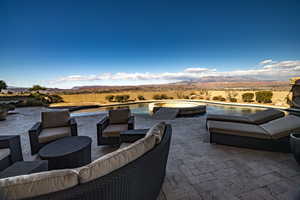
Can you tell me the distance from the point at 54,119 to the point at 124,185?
3.29 m

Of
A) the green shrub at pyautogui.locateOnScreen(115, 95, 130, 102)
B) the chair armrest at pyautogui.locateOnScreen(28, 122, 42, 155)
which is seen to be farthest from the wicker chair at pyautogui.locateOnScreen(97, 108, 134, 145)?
the green shrub at pyautogui.locateOnScreen(115, 95, 130, 102)

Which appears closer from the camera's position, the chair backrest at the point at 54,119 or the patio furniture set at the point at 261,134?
the patio furniture set at the point at 261,134

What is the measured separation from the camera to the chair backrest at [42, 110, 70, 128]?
10.5ft

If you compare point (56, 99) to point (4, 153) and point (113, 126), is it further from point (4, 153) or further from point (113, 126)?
point (4, 153)

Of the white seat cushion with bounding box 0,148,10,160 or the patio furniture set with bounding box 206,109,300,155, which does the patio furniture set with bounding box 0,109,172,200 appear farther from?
the patio furniture set with bounding box 206,109,300,155

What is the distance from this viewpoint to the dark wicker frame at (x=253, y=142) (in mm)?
2516

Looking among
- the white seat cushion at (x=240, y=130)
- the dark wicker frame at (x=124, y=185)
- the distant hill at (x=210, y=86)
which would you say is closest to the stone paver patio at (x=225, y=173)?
the white seat cushion at (x=240, y=130)

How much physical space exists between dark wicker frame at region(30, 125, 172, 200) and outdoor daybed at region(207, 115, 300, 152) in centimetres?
225

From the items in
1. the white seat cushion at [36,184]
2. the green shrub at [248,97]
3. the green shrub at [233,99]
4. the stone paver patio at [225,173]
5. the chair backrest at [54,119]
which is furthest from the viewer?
the green shrub at [233,99]

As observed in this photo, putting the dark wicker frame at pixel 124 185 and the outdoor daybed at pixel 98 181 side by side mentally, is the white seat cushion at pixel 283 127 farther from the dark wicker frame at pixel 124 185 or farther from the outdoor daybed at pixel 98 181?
the outdoor daybed at pixel 98 181

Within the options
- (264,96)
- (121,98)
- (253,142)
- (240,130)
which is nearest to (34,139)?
(240,130)

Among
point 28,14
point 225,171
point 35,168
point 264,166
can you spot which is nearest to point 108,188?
point 35,168

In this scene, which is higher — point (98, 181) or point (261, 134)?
point (98, 181)

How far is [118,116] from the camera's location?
3.54m
